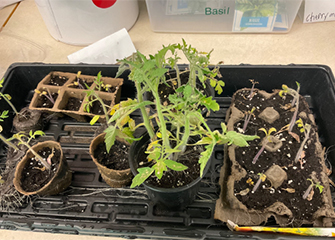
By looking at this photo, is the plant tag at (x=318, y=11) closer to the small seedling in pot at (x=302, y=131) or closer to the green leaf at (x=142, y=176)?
the small seedling in pot at (x=302, y=131)

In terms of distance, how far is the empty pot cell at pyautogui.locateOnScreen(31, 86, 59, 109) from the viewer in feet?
3.01

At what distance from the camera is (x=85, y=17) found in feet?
3.50

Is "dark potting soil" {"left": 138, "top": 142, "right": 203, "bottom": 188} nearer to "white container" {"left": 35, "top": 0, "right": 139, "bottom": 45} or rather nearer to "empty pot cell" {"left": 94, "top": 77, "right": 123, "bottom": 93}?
"empty pot cell" {"left": 94, "top": 77, "right": 123, "bottom": 93}

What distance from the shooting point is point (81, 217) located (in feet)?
2.41

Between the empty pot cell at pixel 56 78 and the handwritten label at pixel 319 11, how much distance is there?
108cm

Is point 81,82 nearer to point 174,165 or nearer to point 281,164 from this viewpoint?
point 174,165

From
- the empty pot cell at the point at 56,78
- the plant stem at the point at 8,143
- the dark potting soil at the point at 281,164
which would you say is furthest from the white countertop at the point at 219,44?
the plant stem at the point at 8,143

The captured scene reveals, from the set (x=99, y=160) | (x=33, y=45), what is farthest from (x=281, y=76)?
(x=33, y=45)

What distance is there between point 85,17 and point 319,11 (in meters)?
1.05

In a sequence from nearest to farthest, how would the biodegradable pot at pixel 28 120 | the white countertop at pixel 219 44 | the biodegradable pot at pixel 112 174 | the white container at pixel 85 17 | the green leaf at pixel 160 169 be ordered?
the green leaf at pixel 160 169 → the biodegradable pot at pixel 112 174 → the biodegradable pot at pixel 28 120 → the white container at pixel 85 17 → the white countertop at pixel 219 44

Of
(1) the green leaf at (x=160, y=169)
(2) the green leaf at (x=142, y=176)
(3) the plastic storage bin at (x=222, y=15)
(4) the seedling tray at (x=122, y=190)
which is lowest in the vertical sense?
(4) the seedling tray at (x=122, y=190)

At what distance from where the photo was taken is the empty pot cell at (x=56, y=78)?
3.15 feet

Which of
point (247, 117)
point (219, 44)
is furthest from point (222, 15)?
point (247, 117)

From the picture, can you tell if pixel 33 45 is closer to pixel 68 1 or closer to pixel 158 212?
pixel 68 1
